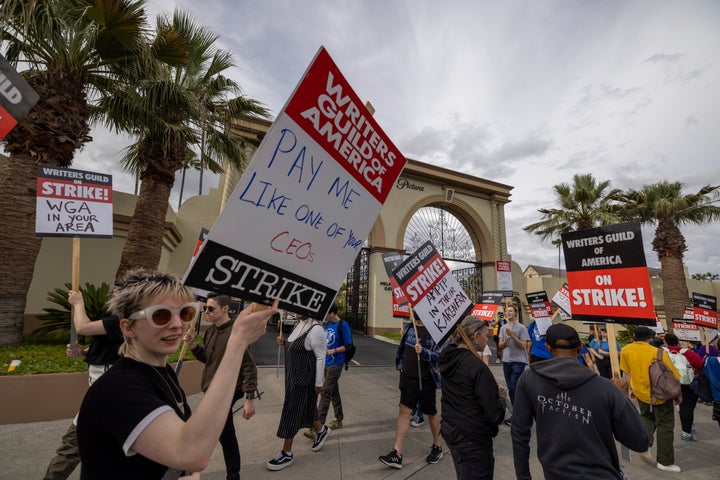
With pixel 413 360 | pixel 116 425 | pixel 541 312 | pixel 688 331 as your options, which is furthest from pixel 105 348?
pixel 688 331

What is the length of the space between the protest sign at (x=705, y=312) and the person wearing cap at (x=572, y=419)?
8.09 meters

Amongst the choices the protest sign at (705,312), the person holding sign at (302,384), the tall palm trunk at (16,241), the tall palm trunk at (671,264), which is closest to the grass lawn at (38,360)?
the tall palm trunk at (16,241)

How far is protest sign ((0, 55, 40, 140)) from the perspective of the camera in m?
2.24

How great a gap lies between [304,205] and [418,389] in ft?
10.8

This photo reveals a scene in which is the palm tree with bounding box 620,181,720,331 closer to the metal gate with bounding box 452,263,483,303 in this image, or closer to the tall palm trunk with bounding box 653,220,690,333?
the tall palm trunk with bounding box 653,220,690,333

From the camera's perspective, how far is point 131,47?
6812 millimetres

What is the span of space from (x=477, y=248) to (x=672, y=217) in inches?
379

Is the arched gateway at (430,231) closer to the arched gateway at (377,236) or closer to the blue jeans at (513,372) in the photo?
the arched gateway at (377,236)

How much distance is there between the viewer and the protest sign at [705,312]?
7824 millimetres

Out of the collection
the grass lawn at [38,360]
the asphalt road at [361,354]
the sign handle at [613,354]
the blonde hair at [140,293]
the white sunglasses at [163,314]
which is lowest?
the asphalt road at [361,354]

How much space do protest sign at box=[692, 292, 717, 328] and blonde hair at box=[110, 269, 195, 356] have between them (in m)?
10.5

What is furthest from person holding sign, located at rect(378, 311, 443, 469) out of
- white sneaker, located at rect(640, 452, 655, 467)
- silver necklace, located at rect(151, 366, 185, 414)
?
silver necklace, located at rect(151, 366, 185, 414)

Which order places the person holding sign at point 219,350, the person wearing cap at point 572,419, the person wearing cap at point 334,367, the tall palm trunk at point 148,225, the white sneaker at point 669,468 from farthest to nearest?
the tall palm trunk at point 148,225 → the person wearing cap at point 334,367 → the white sneaker at point 669,468 → the person holding sign at point 219,350 → the person wearing cap at point 572,419

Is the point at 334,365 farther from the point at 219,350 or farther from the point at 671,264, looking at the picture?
the point at 671,264
